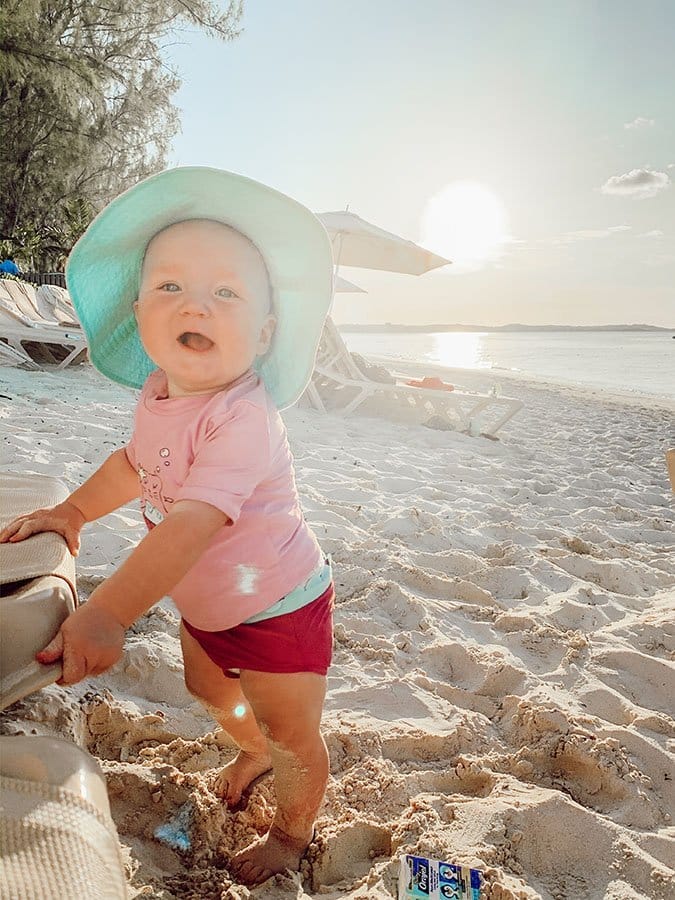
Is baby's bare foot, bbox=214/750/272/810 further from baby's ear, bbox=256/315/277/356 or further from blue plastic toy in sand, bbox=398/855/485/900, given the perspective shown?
baby's ear, bbox=256/315/277/356

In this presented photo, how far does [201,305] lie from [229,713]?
3.06ft

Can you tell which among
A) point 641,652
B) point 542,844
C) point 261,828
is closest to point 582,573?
point 641,652

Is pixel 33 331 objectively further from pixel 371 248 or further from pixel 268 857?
pixel 268 857

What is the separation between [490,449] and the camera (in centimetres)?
650

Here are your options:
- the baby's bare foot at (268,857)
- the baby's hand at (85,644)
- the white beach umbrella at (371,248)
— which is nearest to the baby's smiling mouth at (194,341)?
the baby's hand at (85,644)

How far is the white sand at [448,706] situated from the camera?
1469mm

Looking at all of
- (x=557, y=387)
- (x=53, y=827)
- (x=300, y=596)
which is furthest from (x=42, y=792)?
(x=557, y=387)

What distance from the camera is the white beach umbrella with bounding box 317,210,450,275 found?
9.63 metres

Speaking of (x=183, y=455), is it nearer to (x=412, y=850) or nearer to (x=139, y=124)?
(x=412, y=850)

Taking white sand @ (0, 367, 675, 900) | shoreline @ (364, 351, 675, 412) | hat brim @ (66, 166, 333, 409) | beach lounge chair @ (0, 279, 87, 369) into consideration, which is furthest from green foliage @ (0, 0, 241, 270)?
hat brim @ (66, 166, 333, 409)

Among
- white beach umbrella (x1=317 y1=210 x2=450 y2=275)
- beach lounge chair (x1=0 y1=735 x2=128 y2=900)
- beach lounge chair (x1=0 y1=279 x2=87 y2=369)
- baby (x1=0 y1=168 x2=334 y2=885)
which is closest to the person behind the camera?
beach lounge chair (x1=0 y1=735 x2=128 y2=900)

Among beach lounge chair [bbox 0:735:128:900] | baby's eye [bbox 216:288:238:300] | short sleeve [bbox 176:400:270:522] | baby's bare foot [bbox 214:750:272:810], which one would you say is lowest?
baby's bare foot [bbox 214:750:272:810]

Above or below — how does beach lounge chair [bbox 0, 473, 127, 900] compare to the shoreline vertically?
below

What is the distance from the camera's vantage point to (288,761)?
136 cm
